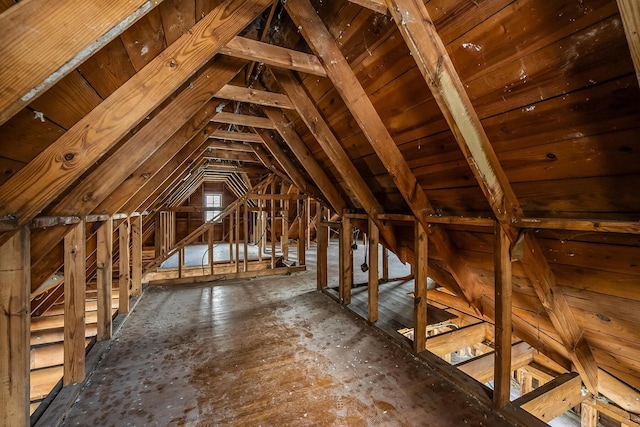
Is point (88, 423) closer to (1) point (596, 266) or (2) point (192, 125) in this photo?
(2) point (192, 125)

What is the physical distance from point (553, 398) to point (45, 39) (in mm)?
3228

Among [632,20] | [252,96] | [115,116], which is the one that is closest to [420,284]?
[632,20]

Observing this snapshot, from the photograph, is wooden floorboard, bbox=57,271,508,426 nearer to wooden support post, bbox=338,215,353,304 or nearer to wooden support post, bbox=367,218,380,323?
wooden support post, bbox=367,218,380,323

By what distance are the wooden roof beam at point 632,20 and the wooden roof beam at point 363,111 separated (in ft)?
3.80

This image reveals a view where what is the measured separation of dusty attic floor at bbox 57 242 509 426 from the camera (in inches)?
63.7

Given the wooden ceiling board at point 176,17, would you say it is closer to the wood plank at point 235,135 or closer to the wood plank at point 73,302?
the wood plank at point 73,302

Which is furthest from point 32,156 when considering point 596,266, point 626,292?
point 626,292

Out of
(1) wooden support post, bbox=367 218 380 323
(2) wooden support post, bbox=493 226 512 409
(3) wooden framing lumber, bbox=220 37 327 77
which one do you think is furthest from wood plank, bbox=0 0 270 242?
(1) wooden support post, bbox=367 218 380 323

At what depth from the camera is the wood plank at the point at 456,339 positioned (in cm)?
265

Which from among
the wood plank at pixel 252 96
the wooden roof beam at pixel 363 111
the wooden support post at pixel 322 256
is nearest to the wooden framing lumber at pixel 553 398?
the wooden roof beam at pixel 363 111

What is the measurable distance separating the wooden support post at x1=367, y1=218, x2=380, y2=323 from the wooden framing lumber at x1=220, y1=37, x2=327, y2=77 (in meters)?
1.67

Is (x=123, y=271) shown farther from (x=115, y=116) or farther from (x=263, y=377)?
(x=115, y=116)

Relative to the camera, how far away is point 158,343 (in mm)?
2500

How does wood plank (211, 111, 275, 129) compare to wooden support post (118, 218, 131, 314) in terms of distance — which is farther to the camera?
wooden support post (118, 218, 131, 314)
